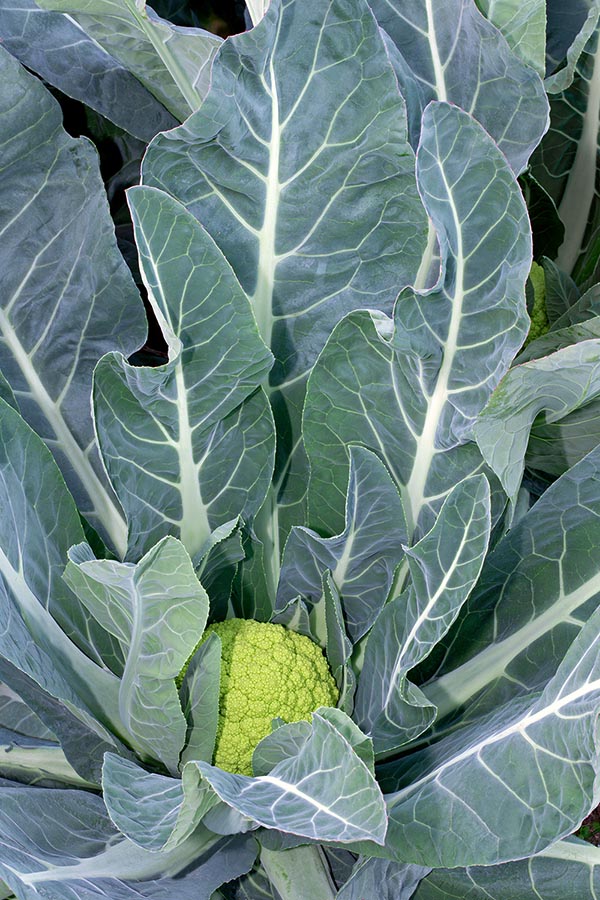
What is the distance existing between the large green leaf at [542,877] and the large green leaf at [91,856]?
0.44 ft

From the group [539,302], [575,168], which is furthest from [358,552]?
[575,168]

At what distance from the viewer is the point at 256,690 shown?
561 mm

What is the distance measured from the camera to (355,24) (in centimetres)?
53

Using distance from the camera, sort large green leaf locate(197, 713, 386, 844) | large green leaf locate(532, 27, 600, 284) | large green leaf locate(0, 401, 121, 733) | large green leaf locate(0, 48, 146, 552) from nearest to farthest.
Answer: large green leaf locate(197, 713, 386, 844) → large green leaf locate(0, 401, 121, 733) → large green leaf locate(0, 48, 146, 552) → large green leaf locate(532, 27, 600, 284)

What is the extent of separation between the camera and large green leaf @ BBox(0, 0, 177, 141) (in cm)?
69

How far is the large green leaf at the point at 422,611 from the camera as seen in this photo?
46cm

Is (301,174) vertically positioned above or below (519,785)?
above

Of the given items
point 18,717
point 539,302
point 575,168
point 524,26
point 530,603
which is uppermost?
point 524,26

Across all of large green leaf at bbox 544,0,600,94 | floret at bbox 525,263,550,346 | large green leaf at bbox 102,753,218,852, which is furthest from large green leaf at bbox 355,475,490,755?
large green leaf at bbox 544,0,600,94

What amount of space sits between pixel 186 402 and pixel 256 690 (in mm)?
175

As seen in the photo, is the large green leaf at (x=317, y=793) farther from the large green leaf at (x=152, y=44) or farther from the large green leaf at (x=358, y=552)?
the large green leaf at (x=152, y=44)

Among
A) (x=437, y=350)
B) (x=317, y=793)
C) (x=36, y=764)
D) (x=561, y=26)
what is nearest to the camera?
(x=317, y=793)

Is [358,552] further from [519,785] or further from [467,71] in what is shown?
[467,71]

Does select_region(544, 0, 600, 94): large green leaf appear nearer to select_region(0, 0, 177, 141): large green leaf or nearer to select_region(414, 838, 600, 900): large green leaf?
select_region(0, 0, 177, 141): large green leaf
